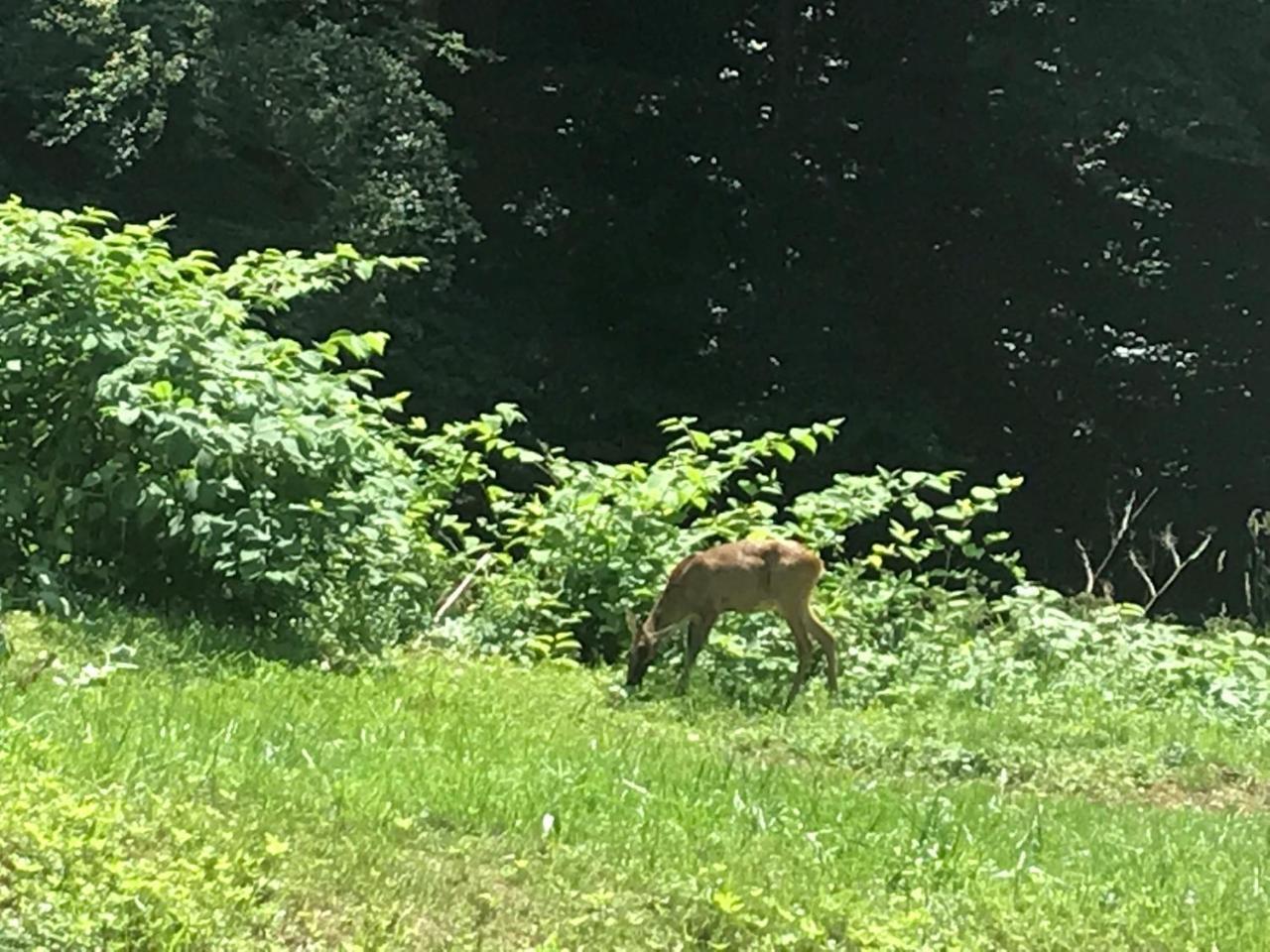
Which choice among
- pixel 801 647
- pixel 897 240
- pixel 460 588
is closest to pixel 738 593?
pixel 801 647

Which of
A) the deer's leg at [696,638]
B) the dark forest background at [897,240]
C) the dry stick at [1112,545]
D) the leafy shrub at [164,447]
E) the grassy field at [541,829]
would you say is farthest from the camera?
the dark forest background at [897,240]

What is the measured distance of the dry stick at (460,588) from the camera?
10453mm

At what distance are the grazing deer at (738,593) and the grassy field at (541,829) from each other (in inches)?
57.4

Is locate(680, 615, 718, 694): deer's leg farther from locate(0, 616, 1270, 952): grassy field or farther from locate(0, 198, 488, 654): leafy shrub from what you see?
locate(0, 198, 488, 654): leafy shrub

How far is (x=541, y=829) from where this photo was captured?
5051 millimetres

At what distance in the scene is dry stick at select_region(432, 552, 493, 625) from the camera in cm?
1045

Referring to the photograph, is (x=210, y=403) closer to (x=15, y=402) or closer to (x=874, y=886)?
(x=15, y=402)

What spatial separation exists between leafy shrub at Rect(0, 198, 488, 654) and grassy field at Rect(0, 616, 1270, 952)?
859 millimetres

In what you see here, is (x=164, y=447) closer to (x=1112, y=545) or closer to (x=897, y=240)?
(x=1112, y=545)

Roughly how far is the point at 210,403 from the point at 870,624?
13.9 feet

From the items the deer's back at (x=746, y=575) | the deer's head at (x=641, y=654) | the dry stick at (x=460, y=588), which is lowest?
the dry stick at (x=460, y=588)

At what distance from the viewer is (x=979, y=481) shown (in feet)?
70.3

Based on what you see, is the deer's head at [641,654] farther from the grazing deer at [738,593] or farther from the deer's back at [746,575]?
the deer's back at [746,575]

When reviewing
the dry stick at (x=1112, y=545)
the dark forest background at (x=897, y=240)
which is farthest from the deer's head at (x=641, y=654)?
the dark forest background at (x=897, y=240)
